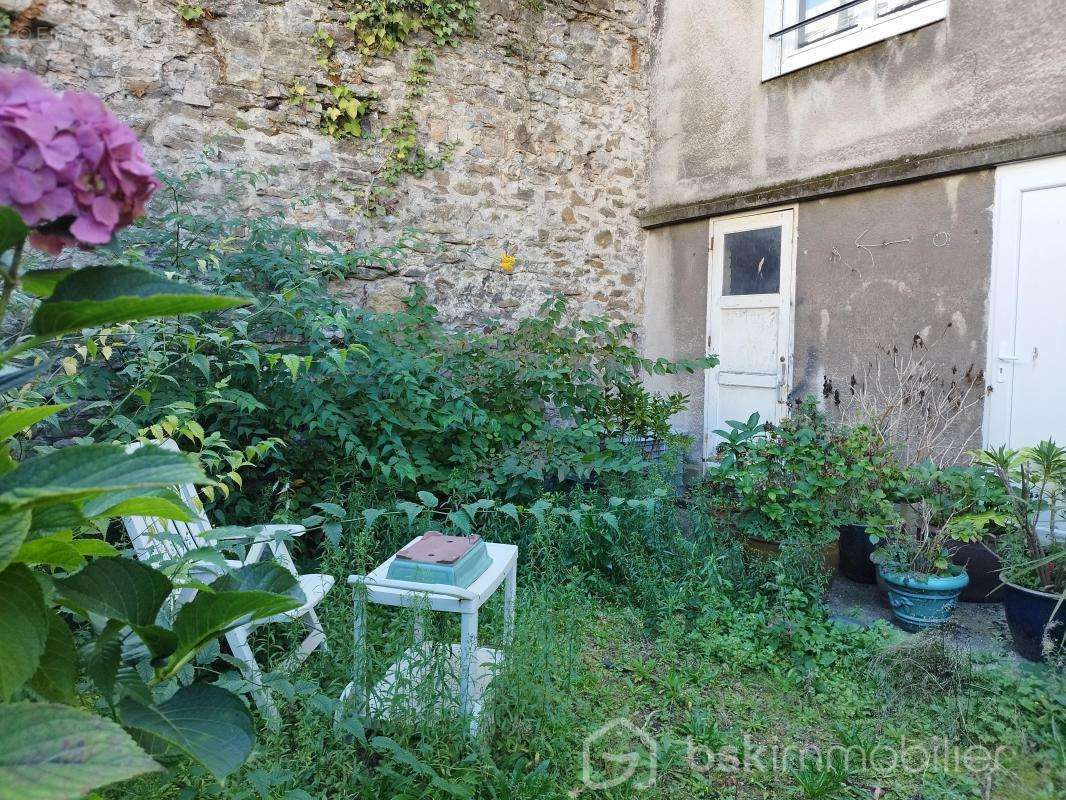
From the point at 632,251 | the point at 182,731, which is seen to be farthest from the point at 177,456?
the point at 632,251

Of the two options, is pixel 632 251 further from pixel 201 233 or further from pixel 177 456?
pixel 177 456

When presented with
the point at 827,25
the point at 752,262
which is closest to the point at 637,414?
the point at 752,262

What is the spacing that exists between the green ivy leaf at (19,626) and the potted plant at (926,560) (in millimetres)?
3545

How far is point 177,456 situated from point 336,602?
7.93ft

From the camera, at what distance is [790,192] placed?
513 centimetres

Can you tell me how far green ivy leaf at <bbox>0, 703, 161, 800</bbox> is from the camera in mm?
567

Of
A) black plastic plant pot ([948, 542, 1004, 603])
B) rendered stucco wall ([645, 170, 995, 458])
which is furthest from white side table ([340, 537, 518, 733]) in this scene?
rendered stucco wall ([645, 170, 995, 458])

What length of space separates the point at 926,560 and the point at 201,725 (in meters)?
3.49

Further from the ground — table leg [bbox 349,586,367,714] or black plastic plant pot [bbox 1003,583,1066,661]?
table leg [bbox 349,586,367,714]

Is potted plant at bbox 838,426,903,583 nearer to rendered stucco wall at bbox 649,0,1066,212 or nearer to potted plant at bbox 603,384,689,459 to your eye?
potted plant at bbox 603,384,689,459

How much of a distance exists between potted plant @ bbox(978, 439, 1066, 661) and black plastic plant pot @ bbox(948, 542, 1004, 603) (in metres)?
0.35

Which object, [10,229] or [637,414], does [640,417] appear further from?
[10,229]

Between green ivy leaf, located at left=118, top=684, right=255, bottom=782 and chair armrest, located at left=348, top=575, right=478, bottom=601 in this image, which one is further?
chair armrest, located at left=348, top=575, right=478, bottom=601

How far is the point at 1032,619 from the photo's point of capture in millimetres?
2945
